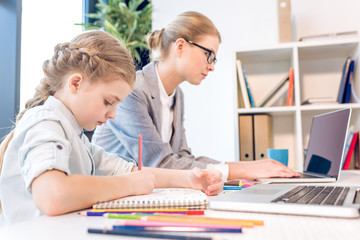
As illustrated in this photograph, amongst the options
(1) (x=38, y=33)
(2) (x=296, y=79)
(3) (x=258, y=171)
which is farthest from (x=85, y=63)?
(2) (x=296, y=79)

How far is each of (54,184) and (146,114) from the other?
813 millimetres

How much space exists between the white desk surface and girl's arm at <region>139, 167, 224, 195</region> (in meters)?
0.27

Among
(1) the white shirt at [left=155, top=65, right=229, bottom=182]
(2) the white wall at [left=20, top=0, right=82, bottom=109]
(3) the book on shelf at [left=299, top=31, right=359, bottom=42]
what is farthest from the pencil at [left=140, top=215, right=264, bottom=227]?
(3) the book on shelf at [left=299, top=31, right=359, bottom=42]

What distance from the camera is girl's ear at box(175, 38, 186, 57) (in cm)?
161

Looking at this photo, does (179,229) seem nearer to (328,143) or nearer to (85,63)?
(85,63)

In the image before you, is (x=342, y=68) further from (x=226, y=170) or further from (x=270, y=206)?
(x=270, y=206)

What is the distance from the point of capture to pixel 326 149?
1.44 metres

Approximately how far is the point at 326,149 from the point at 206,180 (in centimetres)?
74

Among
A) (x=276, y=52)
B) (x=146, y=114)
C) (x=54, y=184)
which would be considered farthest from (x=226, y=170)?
(x=276, y=52)

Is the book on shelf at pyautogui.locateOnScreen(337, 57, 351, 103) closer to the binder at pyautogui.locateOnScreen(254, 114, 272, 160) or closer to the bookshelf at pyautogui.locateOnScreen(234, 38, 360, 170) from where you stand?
the bookshelf at pyautogui.locateOnScreen(234, 38, 360, 170)

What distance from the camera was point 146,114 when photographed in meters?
1.44

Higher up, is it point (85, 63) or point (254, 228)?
point (85, 63)

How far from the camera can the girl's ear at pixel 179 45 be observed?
1.61m

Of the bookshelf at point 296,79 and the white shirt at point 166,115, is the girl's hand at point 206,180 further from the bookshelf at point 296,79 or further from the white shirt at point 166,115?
the bookshelf at point 296,79
